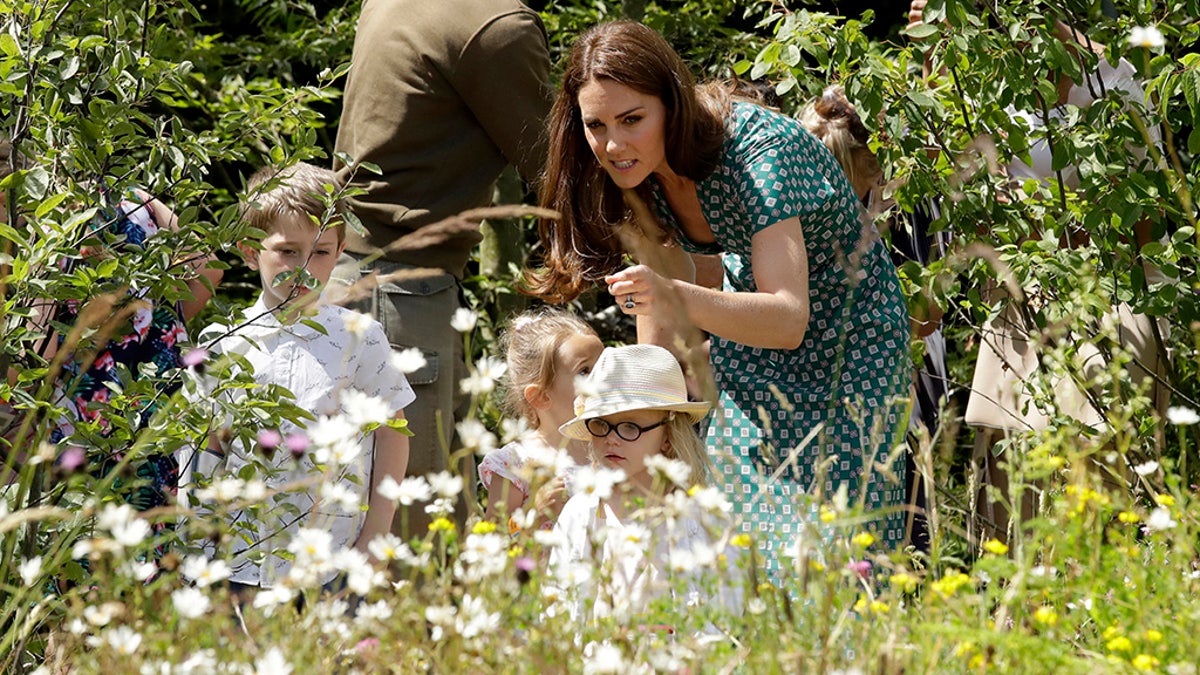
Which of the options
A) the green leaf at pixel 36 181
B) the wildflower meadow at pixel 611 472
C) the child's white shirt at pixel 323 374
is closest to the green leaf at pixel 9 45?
the wildflower meadow at pixel 611 472

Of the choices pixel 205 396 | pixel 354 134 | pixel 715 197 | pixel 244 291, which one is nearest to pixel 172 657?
pixel 205 396

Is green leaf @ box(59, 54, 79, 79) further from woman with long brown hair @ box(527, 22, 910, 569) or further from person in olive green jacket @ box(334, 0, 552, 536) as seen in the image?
person in olive green jacket @ box(334, 0, 552, 536)

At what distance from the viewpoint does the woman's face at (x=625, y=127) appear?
279cm

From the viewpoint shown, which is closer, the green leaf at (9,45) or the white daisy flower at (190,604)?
the white daisy flower at (190,604)

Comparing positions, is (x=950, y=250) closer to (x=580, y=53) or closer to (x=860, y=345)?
(x=860, y=345)

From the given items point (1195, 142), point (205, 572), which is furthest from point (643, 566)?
point (1195, 142)

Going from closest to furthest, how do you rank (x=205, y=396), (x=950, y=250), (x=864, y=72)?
(x=205, y=396) < (x=864, y=72) < (x=950, y=250)

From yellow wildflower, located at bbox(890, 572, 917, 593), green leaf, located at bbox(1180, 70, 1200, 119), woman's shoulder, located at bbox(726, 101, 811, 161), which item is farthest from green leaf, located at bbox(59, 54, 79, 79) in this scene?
green leaf, located at bbox(1180, 70, 1200, 119)

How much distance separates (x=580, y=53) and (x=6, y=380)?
123 centimetres

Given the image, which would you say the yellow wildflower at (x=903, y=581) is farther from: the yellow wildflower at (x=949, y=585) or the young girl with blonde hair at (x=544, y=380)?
the young girl with blonde hair at (x=544, y=380)

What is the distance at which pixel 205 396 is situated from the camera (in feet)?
8.09

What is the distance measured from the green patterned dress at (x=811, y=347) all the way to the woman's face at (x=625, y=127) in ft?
0.42

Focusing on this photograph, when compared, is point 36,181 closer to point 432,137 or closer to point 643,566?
point 643,566

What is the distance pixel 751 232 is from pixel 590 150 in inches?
17.2
